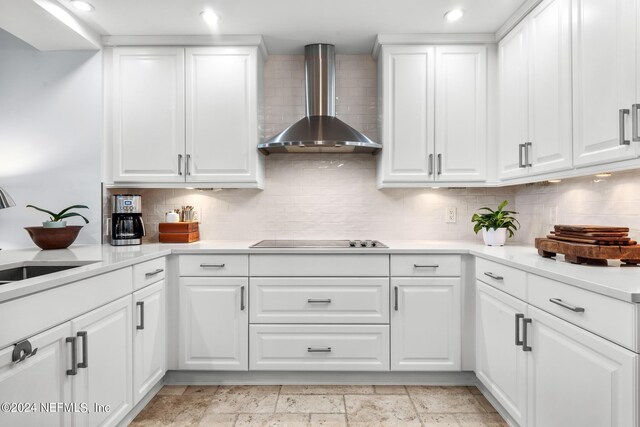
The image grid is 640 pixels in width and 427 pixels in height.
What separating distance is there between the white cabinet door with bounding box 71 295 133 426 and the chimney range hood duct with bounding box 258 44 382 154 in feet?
4.73

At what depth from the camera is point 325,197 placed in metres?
3.17

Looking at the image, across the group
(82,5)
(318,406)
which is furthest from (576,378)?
(82,5)

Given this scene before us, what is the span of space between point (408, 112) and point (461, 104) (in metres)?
0.38

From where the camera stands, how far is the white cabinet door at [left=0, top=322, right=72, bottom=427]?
1198 mm

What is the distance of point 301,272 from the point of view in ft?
8.27

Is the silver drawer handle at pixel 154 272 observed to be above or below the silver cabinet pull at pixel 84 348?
above

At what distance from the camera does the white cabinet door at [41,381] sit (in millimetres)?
1198

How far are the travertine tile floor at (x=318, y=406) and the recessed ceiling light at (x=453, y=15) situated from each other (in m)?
2.37

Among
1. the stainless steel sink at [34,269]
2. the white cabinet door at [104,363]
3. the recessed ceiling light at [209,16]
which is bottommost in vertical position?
the white cabinet door at [104,363]

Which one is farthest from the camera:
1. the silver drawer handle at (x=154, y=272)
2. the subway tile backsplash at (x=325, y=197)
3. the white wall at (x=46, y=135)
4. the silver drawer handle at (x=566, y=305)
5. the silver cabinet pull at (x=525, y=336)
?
the subway tile backsplash at (x=325, y=197)

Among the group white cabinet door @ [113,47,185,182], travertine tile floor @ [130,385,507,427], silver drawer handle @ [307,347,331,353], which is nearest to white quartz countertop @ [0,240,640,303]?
silver drawer handle @ [307,347,331,353]

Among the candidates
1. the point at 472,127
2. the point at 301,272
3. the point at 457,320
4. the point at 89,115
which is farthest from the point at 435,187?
the point at 89,115

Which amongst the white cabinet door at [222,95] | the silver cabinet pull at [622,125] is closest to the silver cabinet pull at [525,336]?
the silver cabinet pull at [622,125]

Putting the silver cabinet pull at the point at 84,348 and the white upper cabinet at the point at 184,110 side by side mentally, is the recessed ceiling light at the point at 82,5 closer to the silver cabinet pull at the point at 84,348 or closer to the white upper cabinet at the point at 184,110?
the white upper cabinet at the point at 184,110
